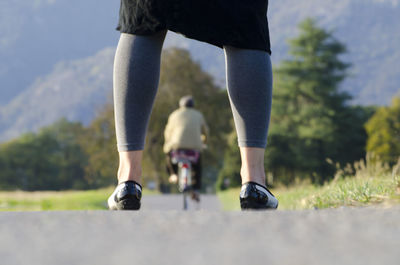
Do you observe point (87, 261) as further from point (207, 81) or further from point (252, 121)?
point (207, 81)

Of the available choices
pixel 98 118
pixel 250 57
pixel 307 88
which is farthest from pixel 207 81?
pixel 250 57

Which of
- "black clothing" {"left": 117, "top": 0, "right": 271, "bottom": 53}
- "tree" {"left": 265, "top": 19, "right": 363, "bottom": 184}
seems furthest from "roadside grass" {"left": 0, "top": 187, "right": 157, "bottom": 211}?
"tree" {"left": 265, "top": 19, "right": 363, "bottom": 184}

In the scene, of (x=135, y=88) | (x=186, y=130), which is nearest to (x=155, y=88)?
(x=135, y=88)

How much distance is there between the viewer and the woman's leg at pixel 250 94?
2453 mm

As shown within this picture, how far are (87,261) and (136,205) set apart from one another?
4.99ft

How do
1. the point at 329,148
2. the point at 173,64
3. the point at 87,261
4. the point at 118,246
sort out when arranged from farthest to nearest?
the point at 329,148 → the point at 173,64 → the point at 118,246 → the point at 87,261

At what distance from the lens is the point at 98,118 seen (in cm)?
3372

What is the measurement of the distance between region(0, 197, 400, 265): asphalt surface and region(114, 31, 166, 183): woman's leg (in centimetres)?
100

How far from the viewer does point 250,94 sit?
8.14 feet

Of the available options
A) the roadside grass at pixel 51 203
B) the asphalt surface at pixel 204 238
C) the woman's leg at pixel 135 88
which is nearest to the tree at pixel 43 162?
the roadside grass at pixel 51 203

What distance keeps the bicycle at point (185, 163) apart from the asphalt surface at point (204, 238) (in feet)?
24.3

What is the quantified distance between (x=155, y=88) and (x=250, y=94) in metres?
0.48

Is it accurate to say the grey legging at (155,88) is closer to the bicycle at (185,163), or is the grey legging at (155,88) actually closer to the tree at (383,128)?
the bicycle at (185,163)

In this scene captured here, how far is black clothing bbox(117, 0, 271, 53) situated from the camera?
7.87 ft
